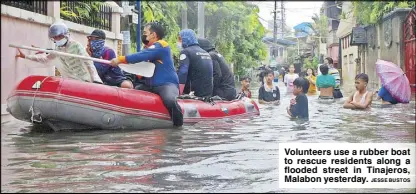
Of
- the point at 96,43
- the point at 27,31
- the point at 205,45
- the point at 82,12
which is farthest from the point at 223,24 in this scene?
the point at 96,43

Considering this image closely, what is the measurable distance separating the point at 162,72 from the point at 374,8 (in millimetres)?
17144

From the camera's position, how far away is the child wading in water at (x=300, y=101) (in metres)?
8.61

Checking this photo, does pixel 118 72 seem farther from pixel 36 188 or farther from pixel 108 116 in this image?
pixel 36 188

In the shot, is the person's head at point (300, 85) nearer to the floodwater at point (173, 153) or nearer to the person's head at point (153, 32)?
the floodwater at point (173, 153)

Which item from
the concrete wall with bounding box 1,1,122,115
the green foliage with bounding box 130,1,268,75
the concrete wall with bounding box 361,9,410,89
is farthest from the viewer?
the concrete wall with bounding box 361,9,410,89

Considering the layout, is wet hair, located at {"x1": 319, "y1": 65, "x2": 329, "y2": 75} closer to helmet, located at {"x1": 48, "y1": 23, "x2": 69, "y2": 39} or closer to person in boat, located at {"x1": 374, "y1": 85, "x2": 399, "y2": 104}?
person in boat, located at {"x1": 374, "y1": 85, "x2": 399, "y2": 104}

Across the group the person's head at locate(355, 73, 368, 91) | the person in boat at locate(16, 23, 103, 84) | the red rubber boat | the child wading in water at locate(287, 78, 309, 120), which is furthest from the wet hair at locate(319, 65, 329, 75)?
the person in boat at locate(16, 23, 103, 84)

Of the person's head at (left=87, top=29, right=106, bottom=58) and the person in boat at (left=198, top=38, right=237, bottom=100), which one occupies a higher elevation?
the person's head at (left=87, top=29, right=106, bottom=58)

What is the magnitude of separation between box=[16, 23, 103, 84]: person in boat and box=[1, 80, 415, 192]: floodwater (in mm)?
854

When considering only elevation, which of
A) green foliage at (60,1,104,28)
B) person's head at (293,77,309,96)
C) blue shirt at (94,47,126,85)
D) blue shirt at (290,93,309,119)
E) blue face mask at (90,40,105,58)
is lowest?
blue shirt at (290,93,309,119)

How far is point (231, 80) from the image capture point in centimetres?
1017

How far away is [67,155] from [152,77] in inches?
120

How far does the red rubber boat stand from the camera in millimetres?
7422

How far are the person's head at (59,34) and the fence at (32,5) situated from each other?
4.18ft
